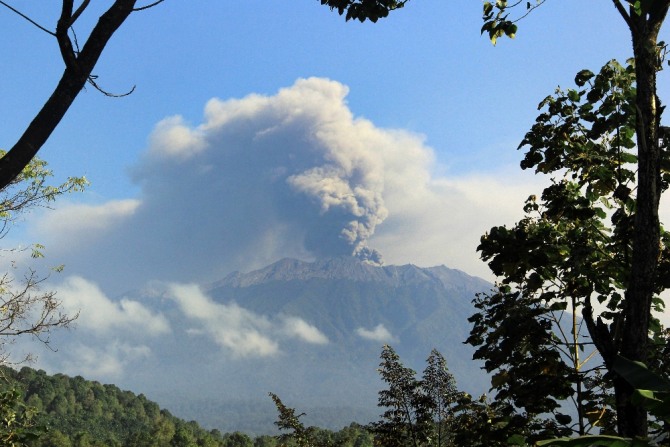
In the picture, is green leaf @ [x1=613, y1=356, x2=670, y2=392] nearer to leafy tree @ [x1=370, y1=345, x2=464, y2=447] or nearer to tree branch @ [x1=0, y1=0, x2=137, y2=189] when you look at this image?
tree branch @ [x1=0, y1=0, x2=137, y2=189]

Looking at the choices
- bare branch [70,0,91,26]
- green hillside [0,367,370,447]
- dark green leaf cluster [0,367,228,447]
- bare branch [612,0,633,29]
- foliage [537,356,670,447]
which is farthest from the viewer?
dark green leaf cluster [0,367,228,447]

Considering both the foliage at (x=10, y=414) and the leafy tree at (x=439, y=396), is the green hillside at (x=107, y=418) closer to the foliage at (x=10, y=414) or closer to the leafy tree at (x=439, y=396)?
the leafy tree at (x=439, y=396)

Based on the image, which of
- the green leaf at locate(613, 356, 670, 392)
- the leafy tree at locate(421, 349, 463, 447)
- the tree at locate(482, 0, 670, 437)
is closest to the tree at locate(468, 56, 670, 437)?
the tree at locate(482, 0, 670, 437)

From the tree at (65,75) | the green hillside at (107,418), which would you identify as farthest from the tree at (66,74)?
the green hillside at (107,418)

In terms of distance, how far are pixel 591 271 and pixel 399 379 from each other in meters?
6.34

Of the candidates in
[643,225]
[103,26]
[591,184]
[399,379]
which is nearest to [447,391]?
[399,379]

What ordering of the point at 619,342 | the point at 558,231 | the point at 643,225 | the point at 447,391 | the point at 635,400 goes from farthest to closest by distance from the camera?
the point at 447,391 → the point at 558,231 → the point at 619,342 → the point at 643,225 → the point at 635,400

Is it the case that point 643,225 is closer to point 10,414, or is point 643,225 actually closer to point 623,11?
point 623,11

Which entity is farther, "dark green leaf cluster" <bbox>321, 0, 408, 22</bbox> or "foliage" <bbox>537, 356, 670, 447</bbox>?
"dark green leaf cluster" <bbox>321, 0, 408, 22</bbox>

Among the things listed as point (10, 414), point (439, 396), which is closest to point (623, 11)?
point (439, 396)

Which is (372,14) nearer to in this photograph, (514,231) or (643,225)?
(514,231)

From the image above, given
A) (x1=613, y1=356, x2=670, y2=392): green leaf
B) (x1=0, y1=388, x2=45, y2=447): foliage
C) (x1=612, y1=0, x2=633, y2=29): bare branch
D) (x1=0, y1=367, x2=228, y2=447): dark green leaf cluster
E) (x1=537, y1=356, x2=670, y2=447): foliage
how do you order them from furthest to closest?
1. (x1=0, y1=367, x2=228, y2=447): dark green leaf cluster
2. (x1=0, y1=388, x2=45, y2=447): foliage
3. (x1=612, y1=0, x2=633, y2=29): bare branch
4. (x1=613, y1=356, x2=670, y2=392): green leaf
5. (x1=537, y1=356, x2=670, y2=447): foliage

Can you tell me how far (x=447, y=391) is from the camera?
10.7m

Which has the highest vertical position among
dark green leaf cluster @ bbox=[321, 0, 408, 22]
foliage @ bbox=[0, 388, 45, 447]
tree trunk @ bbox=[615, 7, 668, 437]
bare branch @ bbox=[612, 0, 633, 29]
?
dark green leaf cluster @ bbox=[321, 0, 408, 22]
